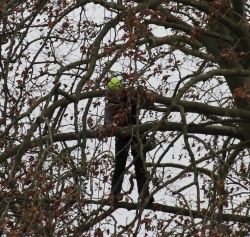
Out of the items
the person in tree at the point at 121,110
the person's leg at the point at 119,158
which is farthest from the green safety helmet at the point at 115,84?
the person's leg at the point at 119,158

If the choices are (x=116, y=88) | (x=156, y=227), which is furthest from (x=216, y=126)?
(x=116, y=88)

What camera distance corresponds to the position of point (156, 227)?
38.0 ft

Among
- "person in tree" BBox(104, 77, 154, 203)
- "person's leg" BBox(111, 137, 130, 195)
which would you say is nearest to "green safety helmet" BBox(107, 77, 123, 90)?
"person in tree" BBox(104, 77, 154, 203)

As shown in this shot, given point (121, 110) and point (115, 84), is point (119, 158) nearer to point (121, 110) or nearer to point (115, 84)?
point (115, 84)

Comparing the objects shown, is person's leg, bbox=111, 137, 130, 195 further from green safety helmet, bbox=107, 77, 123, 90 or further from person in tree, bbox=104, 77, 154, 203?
green safety helmet, bbox=107, 77, 123, 90

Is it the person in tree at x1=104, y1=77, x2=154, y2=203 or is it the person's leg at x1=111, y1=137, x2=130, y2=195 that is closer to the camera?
the person in tree at x1=104, y1=77, x2=154, y2=203

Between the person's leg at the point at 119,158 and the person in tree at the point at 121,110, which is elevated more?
the person's leg at the point at 119,158

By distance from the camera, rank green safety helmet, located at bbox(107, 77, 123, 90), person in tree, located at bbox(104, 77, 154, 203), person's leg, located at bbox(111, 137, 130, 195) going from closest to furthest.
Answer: person in tree, located at bbox(104, 77, 154, 203)
green safety helmet, located at bbox(107, 77, 123, 90)
person's leg, located at bbox(111, 137, 130, 195)

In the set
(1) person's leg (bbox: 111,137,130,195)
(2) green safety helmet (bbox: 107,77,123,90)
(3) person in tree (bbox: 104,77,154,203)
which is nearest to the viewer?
(3) person in tree (bbox: 104,77,154,203)

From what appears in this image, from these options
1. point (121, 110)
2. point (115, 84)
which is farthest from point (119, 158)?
Result: point (121, 110)

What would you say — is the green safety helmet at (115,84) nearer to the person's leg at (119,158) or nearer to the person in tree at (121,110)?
the person in tree at (121,110)

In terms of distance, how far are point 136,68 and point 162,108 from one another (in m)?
2.01

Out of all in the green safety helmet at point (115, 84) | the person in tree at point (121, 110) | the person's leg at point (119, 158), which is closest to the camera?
the person in tree at point (121, 110)

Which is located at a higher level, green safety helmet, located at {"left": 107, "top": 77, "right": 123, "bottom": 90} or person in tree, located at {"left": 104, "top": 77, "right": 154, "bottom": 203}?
green safety helmet, located at {"left": 107, "top": 77, "right": 123, "bottom": 90}
